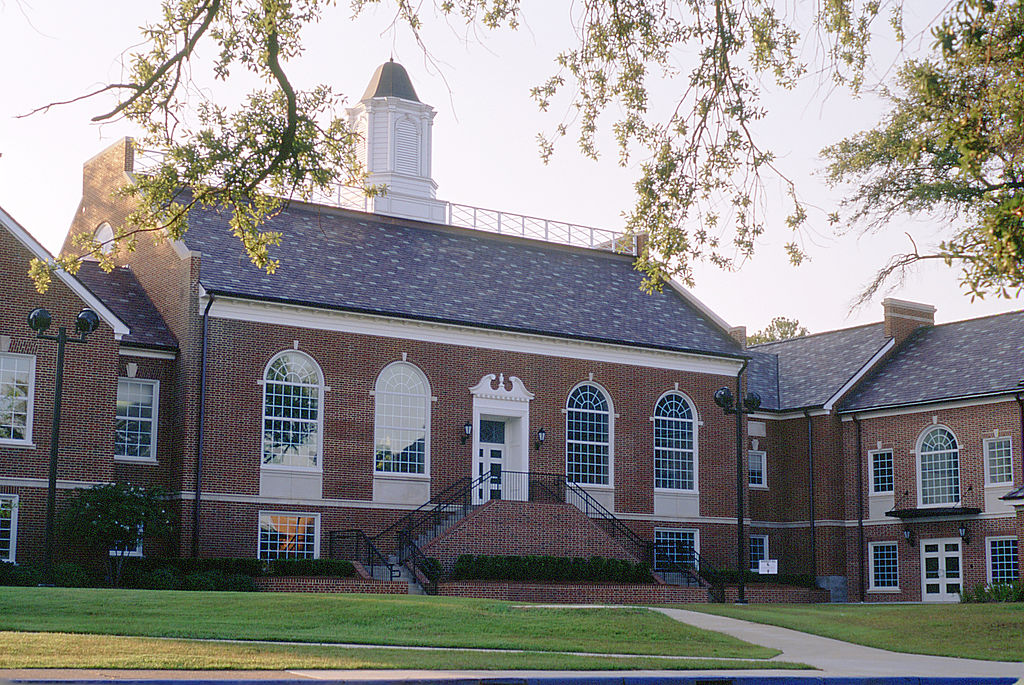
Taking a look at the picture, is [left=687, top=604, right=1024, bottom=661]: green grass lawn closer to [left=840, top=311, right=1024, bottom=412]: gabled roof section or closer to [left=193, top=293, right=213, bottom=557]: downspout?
[left=193, top=293, right=213, bottom=557]: downspout

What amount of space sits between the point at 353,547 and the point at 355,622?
14419mm

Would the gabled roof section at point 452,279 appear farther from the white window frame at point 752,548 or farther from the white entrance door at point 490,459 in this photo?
the white window frame at point 752,548

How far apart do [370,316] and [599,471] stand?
8.71m

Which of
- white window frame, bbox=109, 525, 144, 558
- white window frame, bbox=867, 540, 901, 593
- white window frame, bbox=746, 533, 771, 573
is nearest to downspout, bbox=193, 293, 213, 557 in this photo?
white window frame, bbox=109, 525, 144, 558

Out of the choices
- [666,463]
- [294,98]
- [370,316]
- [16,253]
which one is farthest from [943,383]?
[294,98]

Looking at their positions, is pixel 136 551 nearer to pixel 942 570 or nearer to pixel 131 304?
pixel 131 304

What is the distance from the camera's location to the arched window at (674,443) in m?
40.0

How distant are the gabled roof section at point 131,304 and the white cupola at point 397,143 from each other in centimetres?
1329

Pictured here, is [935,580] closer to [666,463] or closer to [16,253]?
[666,463]

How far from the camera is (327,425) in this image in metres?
34.0

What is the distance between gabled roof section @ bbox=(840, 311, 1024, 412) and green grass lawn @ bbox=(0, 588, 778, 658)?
65.6 feet

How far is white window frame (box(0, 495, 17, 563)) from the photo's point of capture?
29.5 metres

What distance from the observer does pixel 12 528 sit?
29672 millimetres

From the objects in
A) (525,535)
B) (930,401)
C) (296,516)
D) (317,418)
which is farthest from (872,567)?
(296,516)
